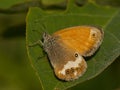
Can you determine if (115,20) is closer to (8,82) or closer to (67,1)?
(67,1)

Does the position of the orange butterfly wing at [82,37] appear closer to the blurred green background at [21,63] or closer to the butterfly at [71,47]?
the butterfly at [71,47]

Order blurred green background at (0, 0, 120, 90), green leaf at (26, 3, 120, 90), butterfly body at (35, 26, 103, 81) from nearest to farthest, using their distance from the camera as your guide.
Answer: green leaf at (26, 3, 120, 90)
butterfly body at (35, 26, 103, 81)
blurred green background at (0, 0, 120, 90)

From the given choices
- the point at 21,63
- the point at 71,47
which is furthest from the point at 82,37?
the point at 21,63

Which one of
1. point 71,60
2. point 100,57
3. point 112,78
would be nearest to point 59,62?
point 71,60

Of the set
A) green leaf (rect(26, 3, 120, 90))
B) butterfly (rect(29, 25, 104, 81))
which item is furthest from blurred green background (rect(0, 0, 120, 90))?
butterfly (rect(29, 25, 104, 81))

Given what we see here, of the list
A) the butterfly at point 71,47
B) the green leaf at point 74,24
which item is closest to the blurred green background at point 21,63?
the green leaf at point 74,24

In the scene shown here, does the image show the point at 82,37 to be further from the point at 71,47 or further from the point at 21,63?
the point at 21,63

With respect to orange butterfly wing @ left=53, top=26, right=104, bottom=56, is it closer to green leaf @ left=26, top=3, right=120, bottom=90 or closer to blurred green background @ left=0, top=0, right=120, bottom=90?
green leaf @ left=26, top=3, right=120, bottom=90
